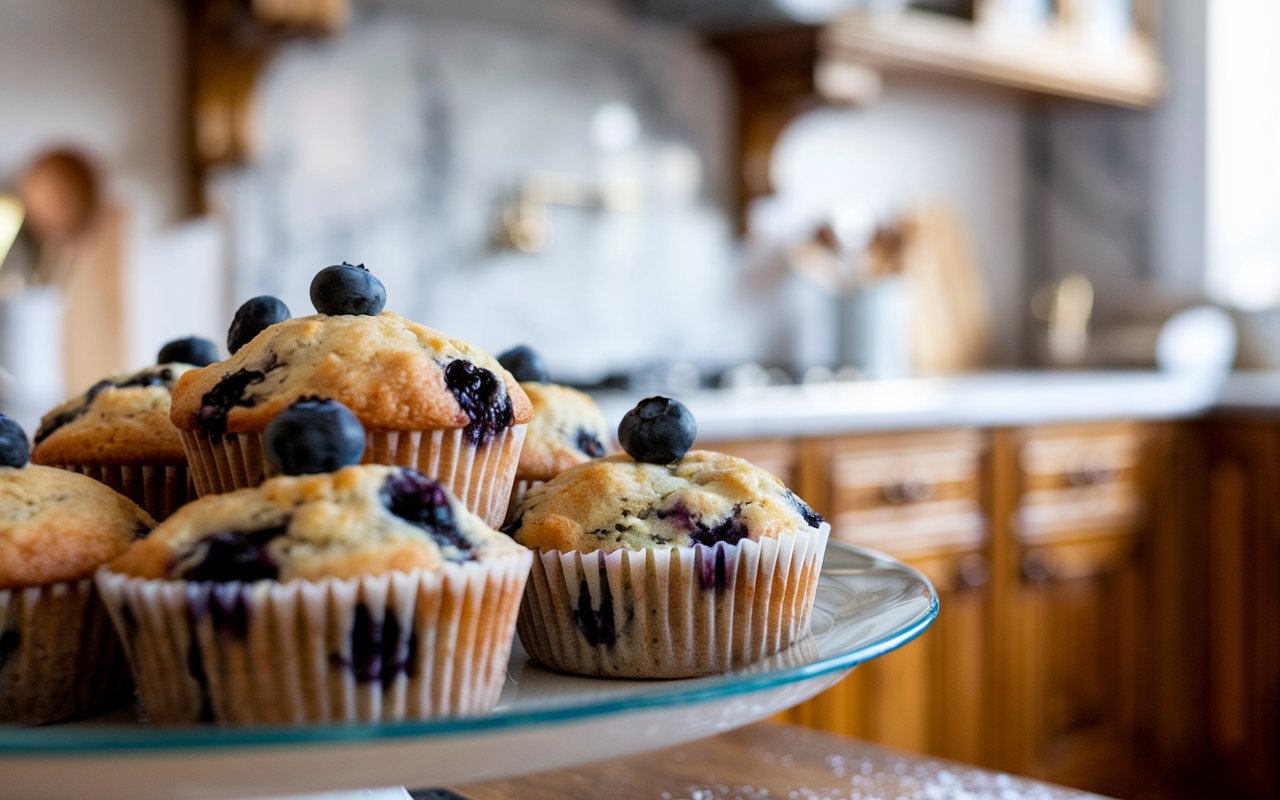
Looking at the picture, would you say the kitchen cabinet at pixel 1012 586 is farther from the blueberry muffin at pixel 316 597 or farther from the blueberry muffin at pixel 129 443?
the blueberry muffin at pixel 316 597

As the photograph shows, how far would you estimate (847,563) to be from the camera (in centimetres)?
88

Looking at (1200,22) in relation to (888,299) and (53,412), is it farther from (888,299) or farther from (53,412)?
(53,412)

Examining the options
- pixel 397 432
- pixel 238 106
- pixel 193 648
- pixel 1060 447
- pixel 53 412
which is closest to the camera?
pixel 193 648

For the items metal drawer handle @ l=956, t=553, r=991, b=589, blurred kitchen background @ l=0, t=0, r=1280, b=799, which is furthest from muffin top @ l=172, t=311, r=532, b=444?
metal drawer handle @ l=956, t=553, r=991, b=589

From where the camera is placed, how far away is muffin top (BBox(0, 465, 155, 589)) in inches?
25.2

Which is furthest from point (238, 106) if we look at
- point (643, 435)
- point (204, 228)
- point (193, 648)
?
point (193, 648)

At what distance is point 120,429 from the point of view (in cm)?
81

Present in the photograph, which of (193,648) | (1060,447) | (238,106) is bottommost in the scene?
(1060,447)

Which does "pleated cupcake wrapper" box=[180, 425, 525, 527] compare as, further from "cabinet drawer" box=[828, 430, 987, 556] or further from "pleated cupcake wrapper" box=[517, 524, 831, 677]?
"cabinet drawer" box=[828, 430, 987, 556]

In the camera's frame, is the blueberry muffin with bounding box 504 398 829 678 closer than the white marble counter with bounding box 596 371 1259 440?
Yes

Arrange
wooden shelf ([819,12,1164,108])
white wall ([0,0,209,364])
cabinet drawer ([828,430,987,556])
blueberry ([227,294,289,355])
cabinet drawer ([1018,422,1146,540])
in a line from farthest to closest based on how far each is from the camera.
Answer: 1. wooden shelf ([819,12,1164,108])
2. cabinet drawer ([1018,422,1146,540])
3. cabinet drawer ([828,430,987,556])
4. white wall ([0,0,209,364])
5. blueberry ([227,294,289,355])

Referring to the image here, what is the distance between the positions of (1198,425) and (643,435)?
2316 millimetres

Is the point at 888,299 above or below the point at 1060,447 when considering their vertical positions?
above

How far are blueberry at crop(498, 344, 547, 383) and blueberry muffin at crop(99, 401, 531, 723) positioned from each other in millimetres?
280
